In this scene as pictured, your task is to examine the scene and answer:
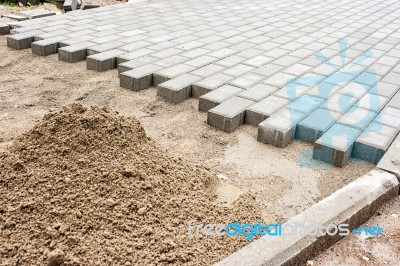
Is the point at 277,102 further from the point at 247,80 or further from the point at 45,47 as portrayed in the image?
the point at 45,47

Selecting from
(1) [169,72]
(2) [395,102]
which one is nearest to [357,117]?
(2) [395,102]

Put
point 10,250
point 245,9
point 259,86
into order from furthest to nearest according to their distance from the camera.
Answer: point 245,9 < point 259,86 < point 10,250

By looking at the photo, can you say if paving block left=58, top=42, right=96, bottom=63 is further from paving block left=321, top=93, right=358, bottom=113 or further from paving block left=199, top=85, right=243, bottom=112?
paving block left=321, top=93, right=358, bottom=113

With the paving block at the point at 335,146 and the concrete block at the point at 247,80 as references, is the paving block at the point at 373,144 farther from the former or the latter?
the concrete block at the point at 247,80

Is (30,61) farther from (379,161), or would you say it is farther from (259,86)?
(379,161)

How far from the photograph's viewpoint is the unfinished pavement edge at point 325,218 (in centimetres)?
249

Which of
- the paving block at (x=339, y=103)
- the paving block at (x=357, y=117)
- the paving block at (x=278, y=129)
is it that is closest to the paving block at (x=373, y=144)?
the paving block at (x=357, y=117)

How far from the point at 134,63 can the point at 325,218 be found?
132 inches

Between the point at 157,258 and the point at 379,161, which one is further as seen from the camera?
the point at 379,161

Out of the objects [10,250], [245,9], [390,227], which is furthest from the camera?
[245,9]

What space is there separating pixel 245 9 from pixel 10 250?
7288 mm

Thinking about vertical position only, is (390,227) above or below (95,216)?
below

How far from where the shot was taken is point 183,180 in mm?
3098

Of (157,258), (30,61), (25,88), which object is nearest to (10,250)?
(157,258)
